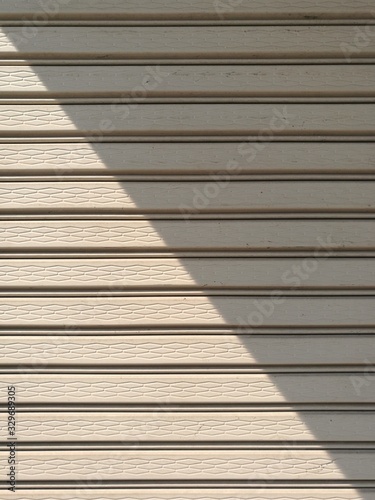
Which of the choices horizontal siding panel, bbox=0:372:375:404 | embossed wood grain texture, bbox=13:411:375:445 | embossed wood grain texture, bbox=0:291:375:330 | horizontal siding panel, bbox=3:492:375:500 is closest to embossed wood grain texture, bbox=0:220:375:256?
embossed wood grain texture, bbox=0:291:375:330

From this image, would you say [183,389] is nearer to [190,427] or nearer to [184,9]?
[190,427]

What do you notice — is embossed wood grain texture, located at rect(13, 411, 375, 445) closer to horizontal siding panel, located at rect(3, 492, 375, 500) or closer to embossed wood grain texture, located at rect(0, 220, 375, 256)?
horizontal siding panel, located at rect(3, 492, 375, 500)

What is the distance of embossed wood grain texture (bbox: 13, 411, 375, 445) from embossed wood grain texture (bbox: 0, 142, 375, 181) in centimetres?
162

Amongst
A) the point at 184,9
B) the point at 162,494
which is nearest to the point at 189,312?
the point at 162,494

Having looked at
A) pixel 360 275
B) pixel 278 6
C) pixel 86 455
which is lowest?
pixel 86 455

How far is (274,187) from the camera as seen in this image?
2760 millimetres

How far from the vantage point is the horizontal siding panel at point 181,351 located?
2734 mm

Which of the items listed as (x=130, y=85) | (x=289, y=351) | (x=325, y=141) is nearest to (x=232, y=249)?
(x=289, y=351)

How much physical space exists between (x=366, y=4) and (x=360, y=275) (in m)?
1.86

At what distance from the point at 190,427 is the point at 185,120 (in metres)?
2.07

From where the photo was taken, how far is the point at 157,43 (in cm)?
276

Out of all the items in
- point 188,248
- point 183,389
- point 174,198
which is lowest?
point 183,389

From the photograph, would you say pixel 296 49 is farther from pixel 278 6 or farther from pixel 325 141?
pixel 325 141

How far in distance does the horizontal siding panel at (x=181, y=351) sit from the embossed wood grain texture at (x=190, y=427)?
0.33 metres
